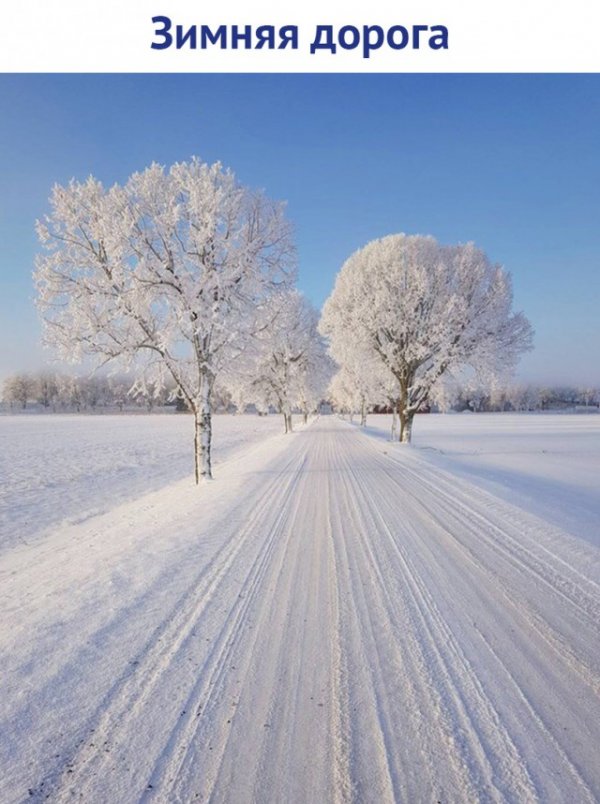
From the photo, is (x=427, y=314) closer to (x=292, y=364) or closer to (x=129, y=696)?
(x=292, y=364)

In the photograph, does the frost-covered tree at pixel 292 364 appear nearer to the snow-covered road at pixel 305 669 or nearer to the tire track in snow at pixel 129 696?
the snow-covered road at pixel 305 669

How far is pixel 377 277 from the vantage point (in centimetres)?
2092

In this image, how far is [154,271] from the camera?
10.6m

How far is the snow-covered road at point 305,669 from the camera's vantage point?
201cm

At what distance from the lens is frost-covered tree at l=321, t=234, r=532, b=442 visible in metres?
19.3

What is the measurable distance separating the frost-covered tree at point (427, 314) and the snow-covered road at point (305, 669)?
15.3 meters

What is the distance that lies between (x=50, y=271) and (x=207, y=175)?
16.6ft

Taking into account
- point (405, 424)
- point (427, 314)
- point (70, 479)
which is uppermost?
point (427, 314)

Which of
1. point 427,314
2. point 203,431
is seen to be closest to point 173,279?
point 203,431

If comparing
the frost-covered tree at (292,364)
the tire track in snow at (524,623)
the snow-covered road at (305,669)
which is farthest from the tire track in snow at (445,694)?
the frost-covered tree at (292,364)

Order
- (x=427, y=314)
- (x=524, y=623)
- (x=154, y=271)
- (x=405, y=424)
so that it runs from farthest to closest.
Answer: (x=405, y=424) → (x=427, y=314) → (x=154, y=271) → (x=524, y=623)

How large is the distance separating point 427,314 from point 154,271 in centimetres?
1458

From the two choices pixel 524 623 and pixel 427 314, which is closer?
pixel 524 623

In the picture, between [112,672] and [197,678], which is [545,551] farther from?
[112,672]
